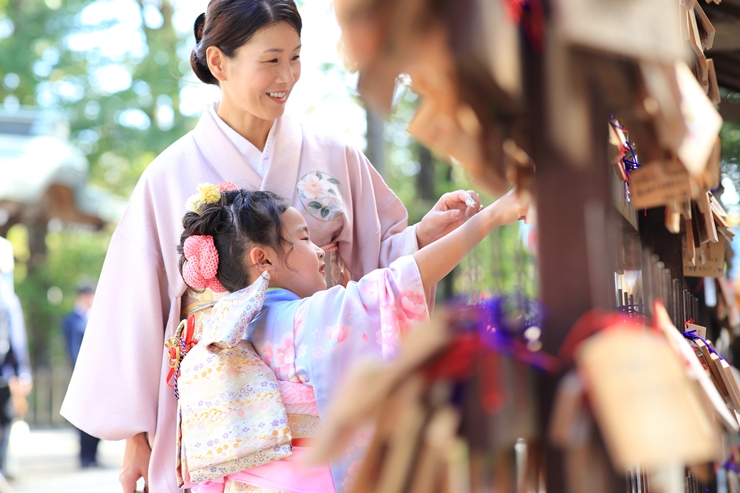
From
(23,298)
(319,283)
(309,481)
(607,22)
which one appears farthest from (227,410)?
(23,298)

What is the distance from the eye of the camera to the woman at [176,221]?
210 centimetres

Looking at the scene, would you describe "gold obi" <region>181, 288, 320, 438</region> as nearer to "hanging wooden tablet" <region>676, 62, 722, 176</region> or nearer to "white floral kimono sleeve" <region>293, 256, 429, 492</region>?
"white floral kimono sleeve" <region>293, 256, 429, 492</region>

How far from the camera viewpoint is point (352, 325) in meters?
1.56

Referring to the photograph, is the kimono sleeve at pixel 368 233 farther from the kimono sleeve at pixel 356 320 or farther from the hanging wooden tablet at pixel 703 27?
the hanging wooden tablet at pixel 703 27

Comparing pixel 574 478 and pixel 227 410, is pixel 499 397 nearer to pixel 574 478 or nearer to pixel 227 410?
pixel 574 478

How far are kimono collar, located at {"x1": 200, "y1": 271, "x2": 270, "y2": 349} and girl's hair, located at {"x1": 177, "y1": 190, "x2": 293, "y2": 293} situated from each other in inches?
5.4

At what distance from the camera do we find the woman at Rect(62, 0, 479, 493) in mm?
2096

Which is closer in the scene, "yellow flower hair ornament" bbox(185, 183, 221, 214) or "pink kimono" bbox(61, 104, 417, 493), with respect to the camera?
"yellow flower hair ornament" bbox(185, 183, 221, 214)

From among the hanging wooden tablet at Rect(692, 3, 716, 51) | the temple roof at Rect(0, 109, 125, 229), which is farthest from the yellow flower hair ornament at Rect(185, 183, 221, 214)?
the temple roof at Rect(0, 109, 125, 229)

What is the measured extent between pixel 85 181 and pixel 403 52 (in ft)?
31.1

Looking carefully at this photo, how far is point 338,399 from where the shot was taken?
0.74 metres

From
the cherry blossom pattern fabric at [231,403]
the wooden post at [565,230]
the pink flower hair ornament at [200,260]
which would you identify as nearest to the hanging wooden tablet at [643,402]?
the wooden post at [565,230]

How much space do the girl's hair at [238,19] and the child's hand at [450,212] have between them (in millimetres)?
623

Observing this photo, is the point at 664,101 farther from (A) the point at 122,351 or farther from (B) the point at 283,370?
(A) the point at 122,351
